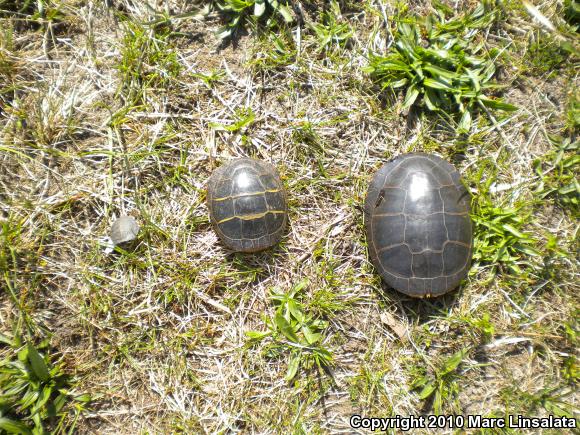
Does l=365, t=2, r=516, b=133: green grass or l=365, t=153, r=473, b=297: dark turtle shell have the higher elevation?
l=365, t=2, r=516, b=133: green grass

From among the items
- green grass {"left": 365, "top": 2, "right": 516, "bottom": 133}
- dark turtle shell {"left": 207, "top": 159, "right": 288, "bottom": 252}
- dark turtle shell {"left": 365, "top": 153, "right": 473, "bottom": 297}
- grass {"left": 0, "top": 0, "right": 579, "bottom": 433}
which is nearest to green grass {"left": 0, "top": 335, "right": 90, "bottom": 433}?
grass {"left": 0, "top": 0, "right": 579, "bottom": 433}

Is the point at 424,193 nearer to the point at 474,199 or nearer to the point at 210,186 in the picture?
the point at 474,199

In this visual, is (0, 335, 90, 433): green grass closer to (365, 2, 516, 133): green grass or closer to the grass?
the grass

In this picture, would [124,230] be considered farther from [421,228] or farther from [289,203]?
[421,228]

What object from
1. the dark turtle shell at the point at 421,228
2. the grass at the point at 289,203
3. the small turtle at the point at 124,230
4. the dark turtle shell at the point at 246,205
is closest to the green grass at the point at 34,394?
the grass at the point at 289,203

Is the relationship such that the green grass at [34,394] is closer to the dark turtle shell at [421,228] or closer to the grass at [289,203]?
the grass at [289,203]
